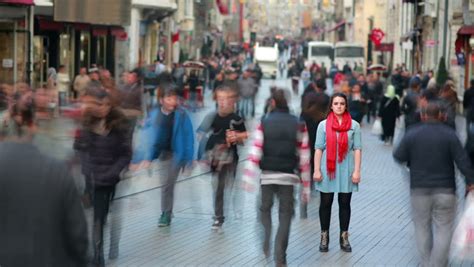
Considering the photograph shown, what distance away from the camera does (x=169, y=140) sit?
41.9 ft

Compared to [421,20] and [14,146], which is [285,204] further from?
[421,20]

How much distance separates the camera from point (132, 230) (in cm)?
1261

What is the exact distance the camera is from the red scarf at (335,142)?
1105 cm

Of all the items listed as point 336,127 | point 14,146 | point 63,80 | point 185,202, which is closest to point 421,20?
point 63,80

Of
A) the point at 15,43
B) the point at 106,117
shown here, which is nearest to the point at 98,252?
the point at 106,117

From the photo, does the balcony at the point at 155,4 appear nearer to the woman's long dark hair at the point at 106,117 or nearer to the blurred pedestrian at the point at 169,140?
the blurred pedestrian at the point at 169,140

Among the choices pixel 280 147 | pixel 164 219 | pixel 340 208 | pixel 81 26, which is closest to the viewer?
pixel 280 147

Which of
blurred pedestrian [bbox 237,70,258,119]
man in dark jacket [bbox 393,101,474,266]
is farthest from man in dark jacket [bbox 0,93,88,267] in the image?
blurred pedestrian [bbox 237,70,258,119]

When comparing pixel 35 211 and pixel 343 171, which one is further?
pixel 343 171

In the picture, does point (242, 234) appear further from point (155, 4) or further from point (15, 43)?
point (155, 4)

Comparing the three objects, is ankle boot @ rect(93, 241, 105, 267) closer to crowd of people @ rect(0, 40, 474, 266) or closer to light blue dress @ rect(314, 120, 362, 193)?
crowd of people @ rect(0, 40, 474, 266)

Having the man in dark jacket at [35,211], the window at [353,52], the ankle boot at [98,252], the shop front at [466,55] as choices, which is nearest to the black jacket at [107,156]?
the ankle boot at [98,252]

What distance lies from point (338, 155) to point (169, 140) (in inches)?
98.7

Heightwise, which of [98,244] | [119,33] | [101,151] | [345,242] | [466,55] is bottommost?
[345,242]
